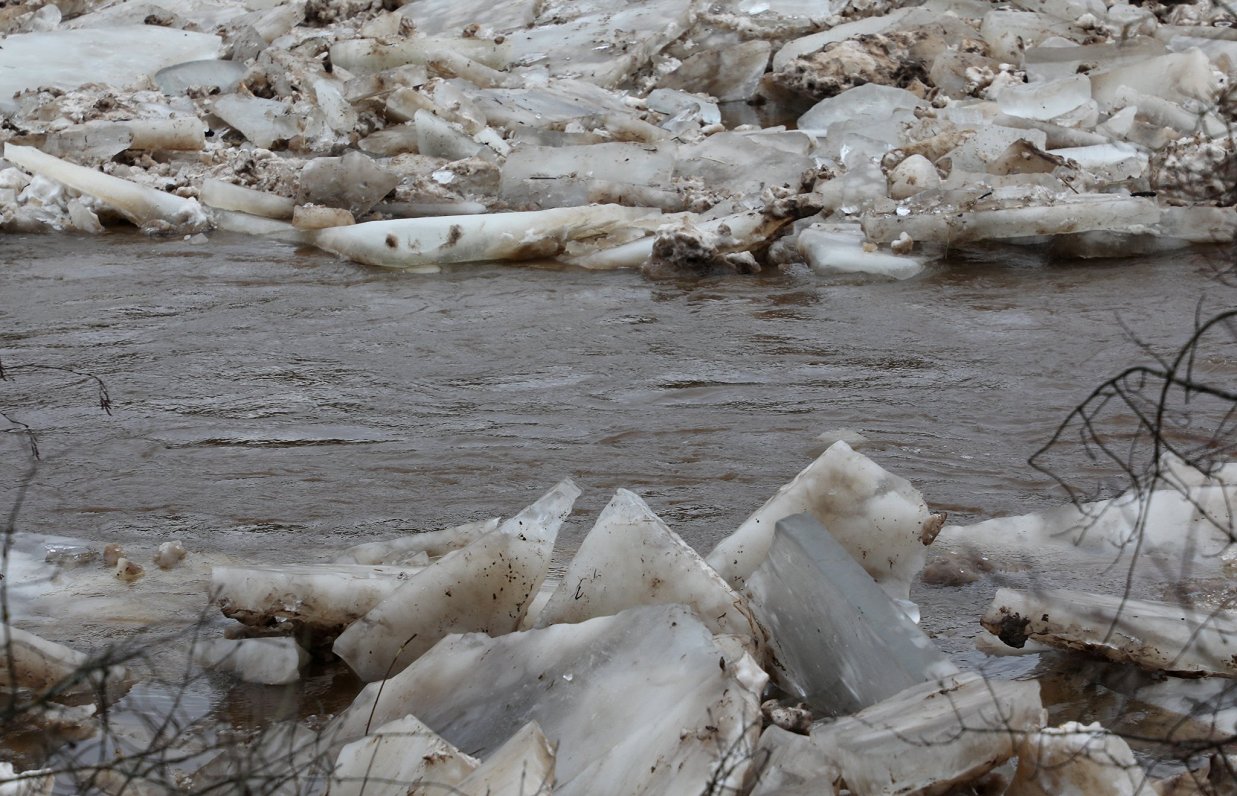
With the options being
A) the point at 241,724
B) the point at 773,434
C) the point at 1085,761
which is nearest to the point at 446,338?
the point at 773,434

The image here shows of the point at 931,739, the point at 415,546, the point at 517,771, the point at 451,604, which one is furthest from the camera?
the point at 415,546

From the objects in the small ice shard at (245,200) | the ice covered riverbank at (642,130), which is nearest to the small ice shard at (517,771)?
the ice covered riverbank at (642,130)

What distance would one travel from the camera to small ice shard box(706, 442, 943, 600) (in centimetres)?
267

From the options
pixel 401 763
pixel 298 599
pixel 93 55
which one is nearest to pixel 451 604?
pixel 298 599

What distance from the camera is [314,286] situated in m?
5.75

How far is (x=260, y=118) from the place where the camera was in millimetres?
7934

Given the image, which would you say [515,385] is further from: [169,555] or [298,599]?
[298,599]

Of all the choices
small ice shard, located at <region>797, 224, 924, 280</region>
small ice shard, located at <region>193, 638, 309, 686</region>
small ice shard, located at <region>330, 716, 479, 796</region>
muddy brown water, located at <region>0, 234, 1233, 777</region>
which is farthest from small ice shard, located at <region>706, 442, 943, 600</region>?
small ice shard, located at <region>797, 224, 924, 280</region>

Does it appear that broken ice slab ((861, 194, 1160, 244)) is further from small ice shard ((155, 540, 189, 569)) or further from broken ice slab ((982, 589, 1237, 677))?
small ice shard ((155, 540, 189, 569))

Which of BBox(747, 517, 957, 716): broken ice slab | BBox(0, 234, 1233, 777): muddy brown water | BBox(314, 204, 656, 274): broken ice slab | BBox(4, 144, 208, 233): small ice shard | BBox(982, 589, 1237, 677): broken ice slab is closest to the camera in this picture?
BBox(747, 517, 957, 716): broken ice slab

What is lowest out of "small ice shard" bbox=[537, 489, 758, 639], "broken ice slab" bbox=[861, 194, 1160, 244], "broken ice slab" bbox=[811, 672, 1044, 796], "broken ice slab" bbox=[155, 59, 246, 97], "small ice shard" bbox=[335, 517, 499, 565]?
"broken ice slab" bbox=[155, 59, 246, 97]

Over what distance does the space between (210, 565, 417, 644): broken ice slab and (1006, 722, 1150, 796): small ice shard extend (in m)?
1.16

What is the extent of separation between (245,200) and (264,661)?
4781 mm

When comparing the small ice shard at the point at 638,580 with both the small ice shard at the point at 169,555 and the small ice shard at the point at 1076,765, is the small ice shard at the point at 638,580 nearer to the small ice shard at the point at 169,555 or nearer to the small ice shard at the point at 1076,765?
the small ice shard at the point at 1076,765
